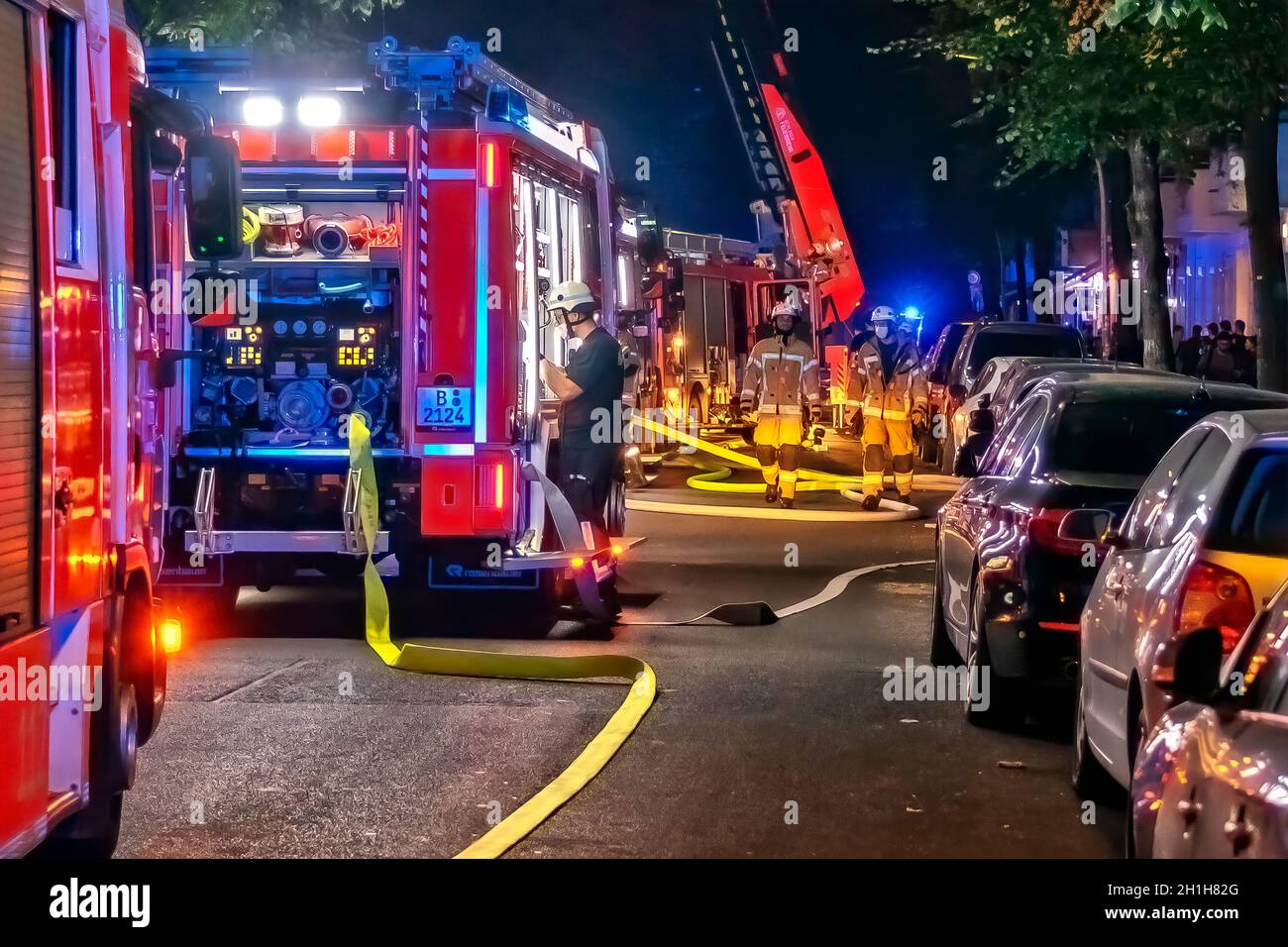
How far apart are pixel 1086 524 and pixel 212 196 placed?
Result: 342 centimetres

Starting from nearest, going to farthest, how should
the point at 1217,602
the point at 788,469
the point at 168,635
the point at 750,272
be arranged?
the point at 1217,602, the point at 168,635, the point at 788,469, the point at 750,272

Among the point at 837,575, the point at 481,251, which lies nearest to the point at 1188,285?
the point at 837,575

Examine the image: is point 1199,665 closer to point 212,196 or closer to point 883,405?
point 212,196

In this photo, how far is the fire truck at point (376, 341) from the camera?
11.1 meters

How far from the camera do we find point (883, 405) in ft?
65.8

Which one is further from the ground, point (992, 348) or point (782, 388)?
point (992, 348)

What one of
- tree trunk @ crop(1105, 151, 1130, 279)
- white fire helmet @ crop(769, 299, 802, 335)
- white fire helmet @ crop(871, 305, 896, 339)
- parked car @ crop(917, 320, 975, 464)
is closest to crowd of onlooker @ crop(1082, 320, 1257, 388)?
parked car @ crop(917, 320, 975, 464)

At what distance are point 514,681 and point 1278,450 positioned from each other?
15.4 ft

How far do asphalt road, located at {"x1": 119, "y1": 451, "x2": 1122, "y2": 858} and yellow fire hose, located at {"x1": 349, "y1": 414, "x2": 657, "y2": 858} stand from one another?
0.08 m

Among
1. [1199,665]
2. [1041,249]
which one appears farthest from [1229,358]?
[1199,665]

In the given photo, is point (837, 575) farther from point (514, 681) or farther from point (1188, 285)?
point (1188, 285)

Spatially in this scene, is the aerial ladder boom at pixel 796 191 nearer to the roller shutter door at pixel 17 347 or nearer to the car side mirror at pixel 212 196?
the car side mirror at pixel 212 196
